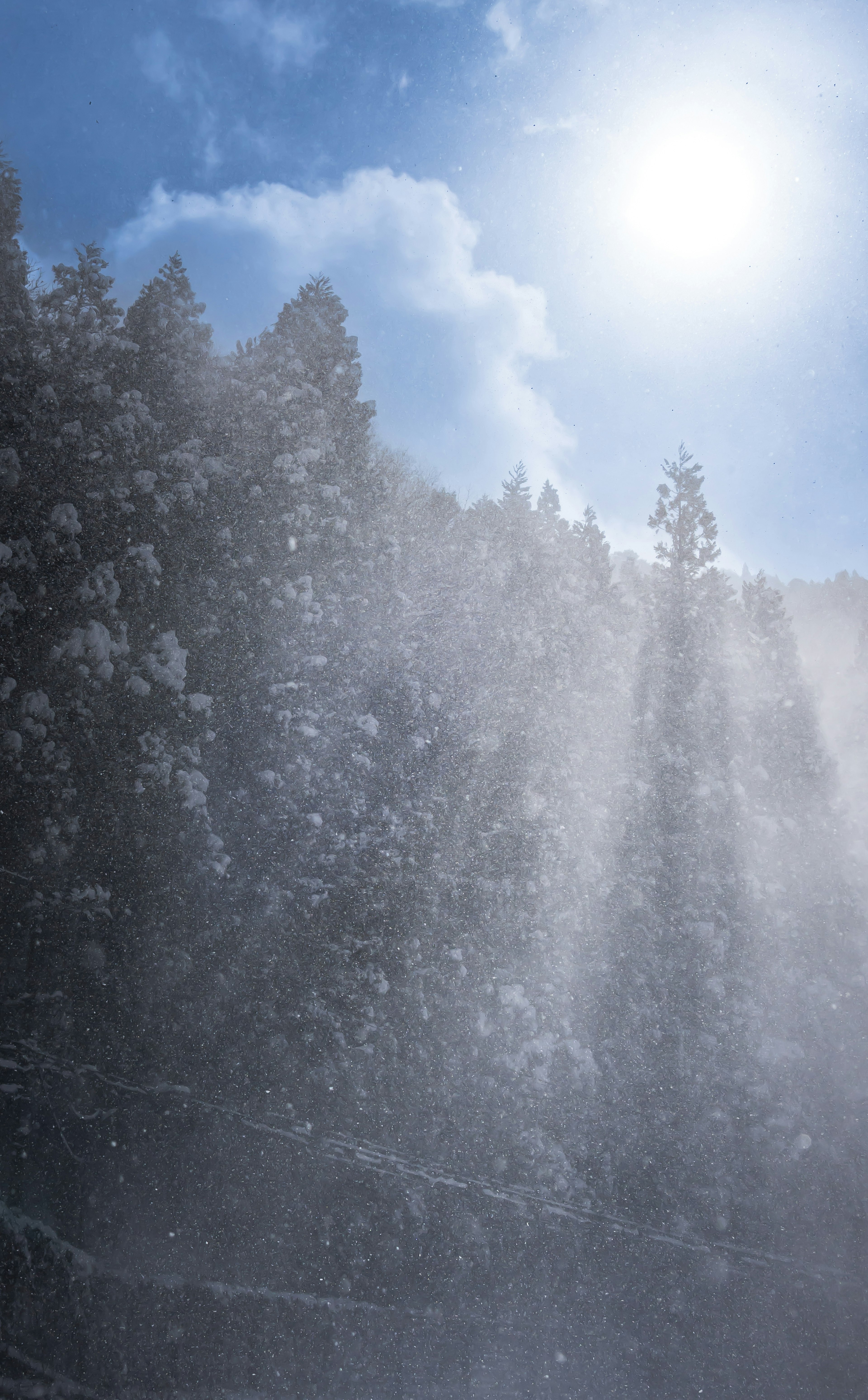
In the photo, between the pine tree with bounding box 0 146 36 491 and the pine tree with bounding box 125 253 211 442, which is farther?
the pine tree with bounding box 125 253 211 442

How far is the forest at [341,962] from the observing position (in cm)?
552

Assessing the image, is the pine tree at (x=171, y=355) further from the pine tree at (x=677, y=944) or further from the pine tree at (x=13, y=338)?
the pine tree at (x=677, y=944)

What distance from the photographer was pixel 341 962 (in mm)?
7043

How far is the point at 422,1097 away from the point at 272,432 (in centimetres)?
890

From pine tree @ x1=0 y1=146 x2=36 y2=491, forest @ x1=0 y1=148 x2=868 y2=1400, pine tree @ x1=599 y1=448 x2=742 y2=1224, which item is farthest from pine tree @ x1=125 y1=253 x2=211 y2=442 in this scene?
pine tree @ x1=599 y1=448 x2=742 y2=1224

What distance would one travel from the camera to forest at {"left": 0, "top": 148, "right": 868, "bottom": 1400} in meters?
5.52

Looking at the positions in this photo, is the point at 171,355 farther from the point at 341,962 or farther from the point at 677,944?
the point at 677,944

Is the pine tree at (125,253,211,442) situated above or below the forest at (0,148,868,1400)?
above

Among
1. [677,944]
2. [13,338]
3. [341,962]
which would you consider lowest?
[341,962]

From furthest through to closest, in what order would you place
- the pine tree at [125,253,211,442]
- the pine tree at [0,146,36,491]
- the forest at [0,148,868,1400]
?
the pine tree at [125,253,211,442] → the pine tree at [0,146,36,491] → the forest at [0,148,868,1400]

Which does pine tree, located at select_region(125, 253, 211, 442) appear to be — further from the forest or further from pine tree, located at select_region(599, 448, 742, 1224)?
pine tree, located at select_region(599, 448, 742, 1224)

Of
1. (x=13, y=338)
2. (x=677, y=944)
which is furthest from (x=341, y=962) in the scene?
(x=13, y=338)

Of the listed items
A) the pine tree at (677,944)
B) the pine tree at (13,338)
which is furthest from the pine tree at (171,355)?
the pine tree at (677,944)

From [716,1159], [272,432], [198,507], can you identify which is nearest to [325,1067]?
[716,1159]
